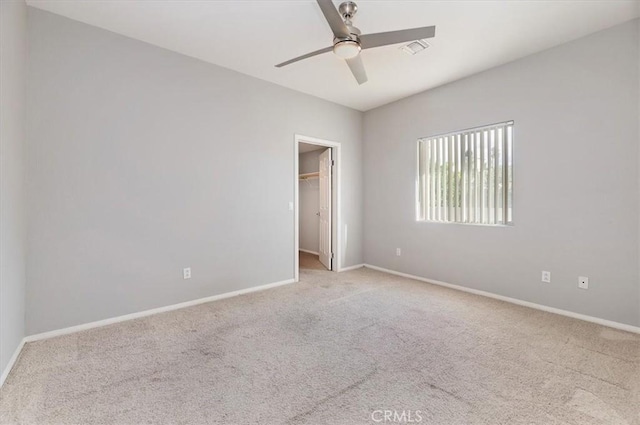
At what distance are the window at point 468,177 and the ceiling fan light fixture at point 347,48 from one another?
7.21 ft

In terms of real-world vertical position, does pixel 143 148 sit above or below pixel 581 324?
above

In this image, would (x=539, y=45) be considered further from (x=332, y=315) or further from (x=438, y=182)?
(x=332, y=315)

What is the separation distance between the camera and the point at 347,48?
229 centimetres

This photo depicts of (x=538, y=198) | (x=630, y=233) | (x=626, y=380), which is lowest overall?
(x=626, y=380)

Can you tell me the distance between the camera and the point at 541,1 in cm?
233

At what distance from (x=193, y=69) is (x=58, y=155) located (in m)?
1.63

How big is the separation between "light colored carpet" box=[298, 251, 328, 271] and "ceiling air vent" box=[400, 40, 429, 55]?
3512 millimetres

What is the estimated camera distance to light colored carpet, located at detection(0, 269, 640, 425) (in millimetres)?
1609

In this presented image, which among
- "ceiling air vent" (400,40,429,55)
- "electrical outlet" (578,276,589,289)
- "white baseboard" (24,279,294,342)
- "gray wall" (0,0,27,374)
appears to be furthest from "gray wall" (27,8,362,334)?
"electrical outlet" (578,276,589,289)

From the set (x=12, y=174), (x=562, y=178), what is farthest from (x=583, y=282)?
(x=12, y=174)

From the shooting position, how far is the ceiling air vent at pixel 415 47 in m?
2.90

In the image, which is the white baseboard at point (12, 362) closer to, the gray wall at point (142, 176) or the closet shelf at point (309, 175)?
the gray wall at point (142, 176)

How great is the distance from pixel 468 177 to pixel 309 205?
12.4 feet

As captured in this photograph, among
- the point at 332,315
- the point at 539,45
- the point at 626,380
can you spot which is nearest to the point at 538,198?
the point at 539,45
